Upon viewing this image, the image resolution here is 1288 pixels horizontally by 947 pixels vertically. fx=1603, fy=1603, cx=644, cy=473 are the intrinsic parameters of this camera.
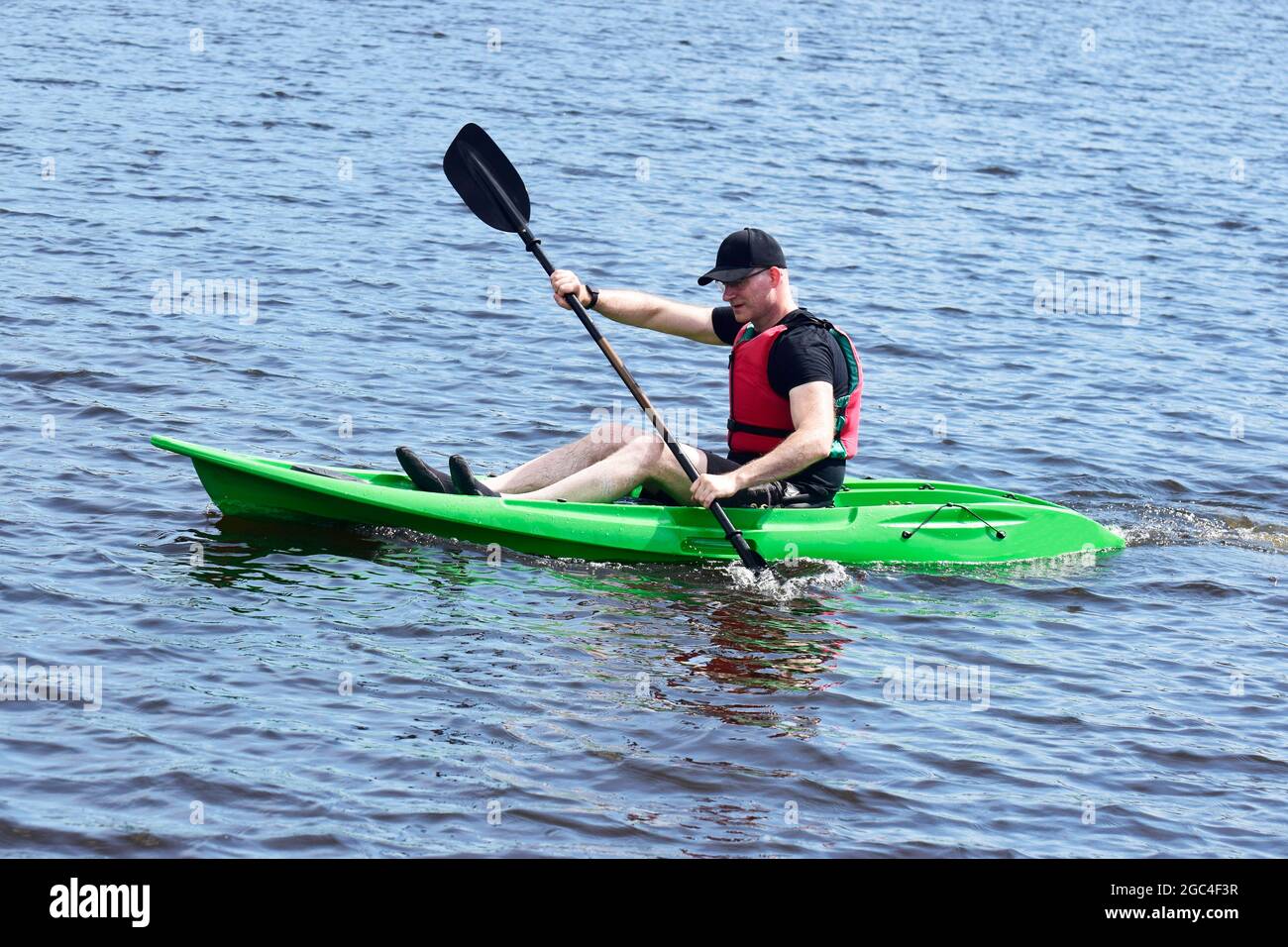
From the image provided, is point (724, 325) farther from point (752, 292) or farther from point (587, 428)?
point (587, 428)

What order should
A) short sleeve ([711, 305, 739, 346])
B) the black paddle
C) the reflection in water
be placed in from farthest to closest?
1. the black paddle
2. short sleeve ([711, 305, 739, 346])
3. the reflection in water

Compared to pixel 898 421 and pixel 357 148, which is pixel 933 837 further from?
pixel 357 148

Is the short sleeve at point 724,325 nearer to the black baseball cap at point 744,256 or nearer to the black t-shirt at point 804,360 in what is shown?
the black t-shirt at point 804,360

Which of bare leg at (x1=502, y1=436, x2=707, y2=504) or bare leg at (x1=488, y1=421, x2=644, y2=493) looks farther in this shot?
bare leg at (x1=488, y1=421, x2=644, y2=493)

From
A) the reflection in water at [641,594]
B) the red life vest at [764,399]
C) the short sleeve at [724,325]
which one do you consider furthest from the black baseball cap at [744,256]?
the reflection in water at [641,594]

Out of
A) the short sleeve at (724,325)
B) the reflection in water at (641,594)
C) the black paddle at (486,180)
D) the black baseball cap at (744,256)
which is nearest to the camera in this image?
the reflection in water at (641,594)

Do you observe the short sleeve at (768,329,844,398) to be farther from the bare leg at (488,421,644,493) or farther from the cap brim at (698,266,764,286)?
the bare leg at (488,421,644,493)

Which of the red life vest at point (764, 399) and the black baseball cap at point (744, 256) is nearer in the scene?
the black baseball cap at point (744, 256)

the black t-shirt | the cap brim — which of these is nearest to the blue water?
the black t-shirt

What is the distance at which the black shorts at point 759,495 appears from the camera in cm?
634

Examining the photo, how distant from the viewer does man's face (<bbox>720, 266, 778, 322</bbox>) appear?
6125 millimetres

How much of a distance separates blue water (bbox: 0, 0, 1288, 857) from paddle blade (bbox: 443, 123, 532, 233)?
121cm

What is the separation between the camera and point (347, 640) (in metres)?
5.33

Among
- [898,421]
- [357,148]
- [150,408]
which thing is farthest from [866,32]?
[150,408]
